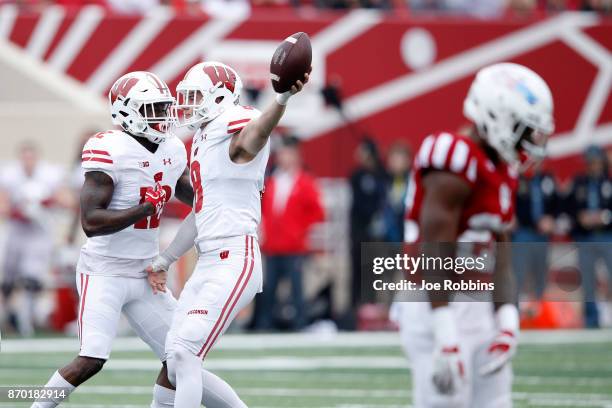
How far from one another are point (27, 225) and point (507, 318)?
26.9ft

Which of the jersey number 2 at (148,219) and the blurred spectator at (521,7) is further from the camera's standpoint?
the blurred spectator at (521,7)

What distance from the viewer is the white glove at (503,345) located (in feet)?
15.2

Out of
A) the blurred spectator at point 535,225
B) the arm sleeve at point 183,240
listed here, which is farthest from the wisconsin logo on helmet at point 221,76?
the blurred spectator at point 535,225

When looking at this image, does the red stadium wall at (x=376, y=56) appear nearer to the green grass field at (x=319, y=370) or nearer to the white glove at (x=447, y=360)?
the green grass field at (x=319, y=370)

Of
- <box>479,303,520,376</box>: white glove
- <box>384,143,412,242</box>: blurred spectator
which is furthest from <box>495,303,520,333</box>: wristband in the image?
<box>384,143,412,242</box>: blurred spectator

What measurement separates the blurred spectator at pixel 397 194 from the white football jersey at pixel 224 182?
653cm

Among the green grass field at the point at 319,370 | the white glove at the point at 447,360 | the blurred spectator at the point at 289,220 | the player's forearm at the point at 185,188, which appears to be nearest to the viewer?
the white glove at the point at 447,360

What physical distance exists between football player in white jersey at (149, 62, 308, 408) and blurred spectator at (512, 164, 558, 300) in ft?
23.3

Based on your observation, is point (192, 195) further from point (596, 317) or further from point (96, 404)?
point (596, 317)

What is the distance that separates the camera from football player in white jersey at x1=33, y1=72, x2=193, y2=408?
19.2 ft

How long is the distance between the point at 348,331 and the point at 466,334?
25.8 ft

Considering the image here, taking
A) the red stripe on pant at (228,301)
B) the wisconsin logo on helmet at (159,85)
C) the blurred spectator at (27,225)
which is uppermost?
the blurred spectator at (27,225)

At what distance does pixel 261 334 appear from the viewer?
12156 millimetres

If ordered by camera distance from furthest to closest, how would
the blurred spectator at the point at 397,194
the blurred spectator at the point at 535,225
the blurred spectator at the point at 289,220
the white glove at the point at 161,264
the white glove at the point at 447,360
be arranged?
the blurred spectator at the point at 535,225
the blurred spectator at the point at 397,194
the blurred spectator at the point at 289,220
the white glove at the point at 161,264
the white glove at the point at 447,360
